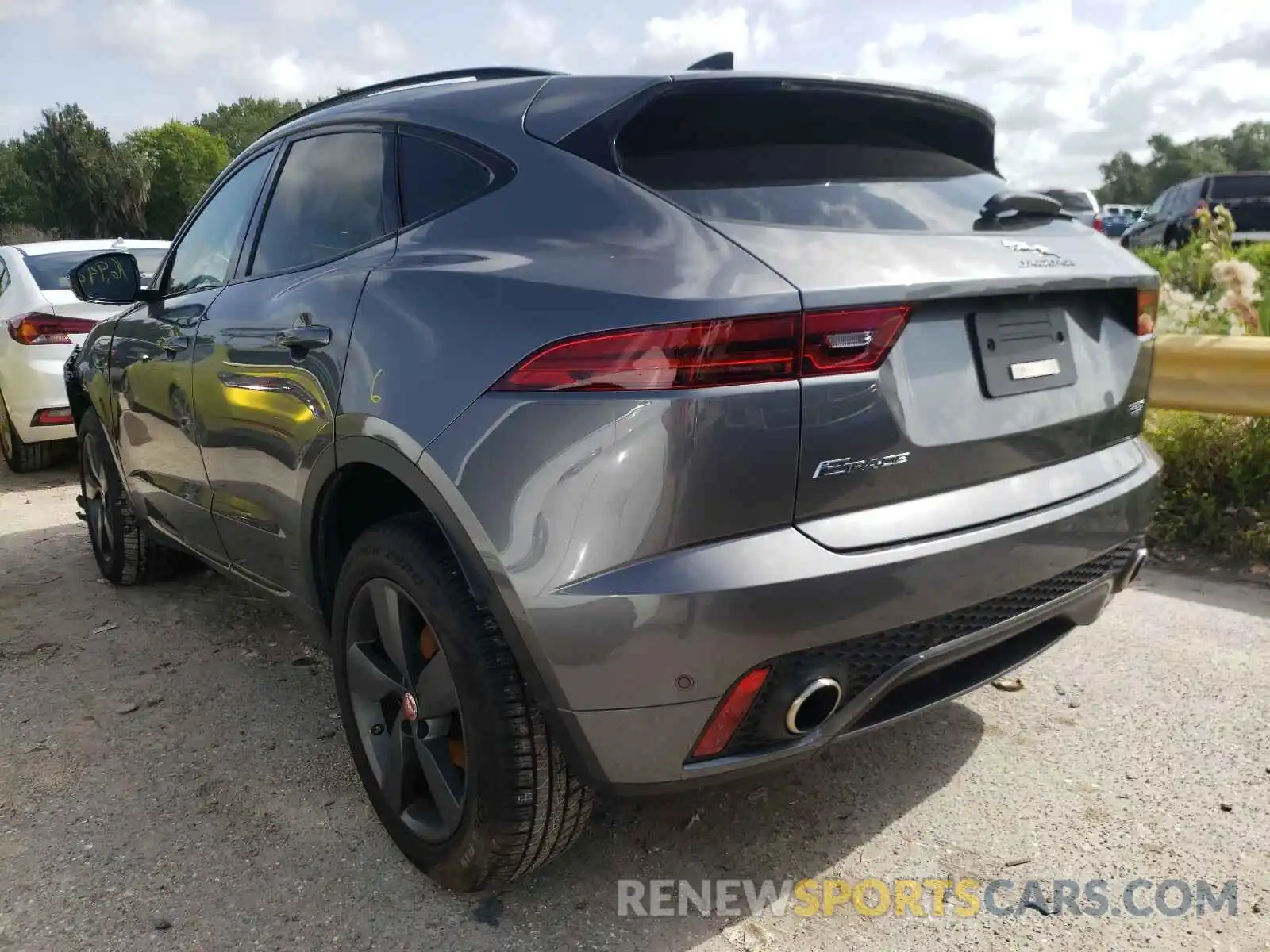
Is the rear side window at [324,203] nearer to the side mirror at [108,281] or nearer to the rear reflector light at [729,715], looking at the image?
the side mirror at [108,281]

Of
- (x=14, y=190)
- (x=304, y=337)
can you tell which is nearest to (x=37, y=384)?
(x=304, y=337)

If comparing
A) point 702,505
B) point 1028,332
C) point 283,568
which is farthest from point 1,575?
point 1028,332

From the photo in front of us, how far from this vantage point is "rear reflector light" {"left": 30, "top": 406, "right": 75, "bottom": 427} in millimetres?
6715

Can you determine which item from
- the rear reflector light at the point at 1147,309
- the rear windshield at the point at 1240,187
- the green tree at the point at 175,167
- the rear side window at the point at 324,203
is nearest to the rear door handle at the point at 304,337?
the rear side window at the point at 324,203

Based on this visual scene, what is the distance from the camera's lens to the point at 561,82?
7.53 ft

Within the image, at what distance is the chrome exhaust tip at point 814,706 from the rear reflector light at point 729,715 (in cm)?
8

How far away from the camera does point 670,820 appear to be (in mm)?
2582

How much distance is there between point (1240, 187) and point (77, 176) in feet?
202

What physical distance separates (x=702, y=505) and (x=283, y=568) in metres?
1.52

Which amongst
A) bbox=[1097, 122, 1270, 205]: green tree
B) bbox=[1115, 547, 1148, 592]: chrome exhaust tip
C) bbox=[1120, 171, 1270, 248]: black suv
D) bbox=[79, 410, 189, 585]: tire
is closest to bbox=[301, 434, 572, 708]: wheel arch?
bbox=[1115, 547, 1148, 592]: chrome exhaust tip

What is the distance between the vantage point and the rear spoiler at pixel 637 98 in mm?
2072

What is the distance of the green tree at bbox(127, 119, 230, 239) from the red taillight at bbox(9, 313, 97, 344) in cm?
7026

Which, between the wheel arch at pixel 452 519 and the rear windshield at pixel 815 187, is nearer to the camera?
the wheel arch at pixel 452 519

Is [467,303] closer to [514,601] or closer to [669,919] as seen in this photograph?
[514,601]
